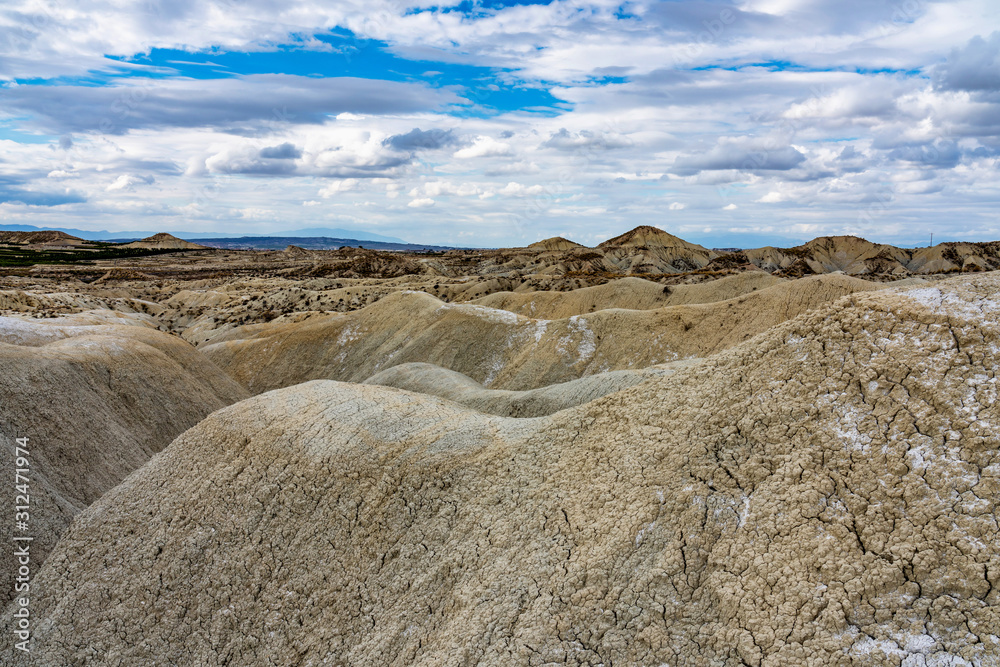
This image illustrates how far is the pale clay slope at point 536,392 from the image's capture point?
891 inches

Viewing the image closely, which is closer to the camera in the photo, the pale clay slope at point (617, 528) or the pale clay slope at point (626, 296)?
the pale clay slope at point (617, 528)

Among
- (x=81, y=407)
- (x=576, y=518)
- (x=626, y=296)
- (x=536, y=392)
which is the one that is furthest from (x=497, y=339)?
(x=576, y=518)

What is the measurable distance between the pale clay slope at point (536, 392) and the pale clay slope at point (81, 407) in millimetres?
11050

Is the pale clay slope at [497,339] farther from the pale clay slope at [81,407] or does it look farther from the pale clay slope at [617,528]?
the pale clay slope at [617,528]

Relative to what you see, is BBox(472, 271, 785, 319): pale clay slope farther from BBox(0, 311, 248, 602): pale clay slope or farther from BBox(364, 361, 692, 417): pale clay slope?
BBox(0, 311, 248, 602): pale clay slope

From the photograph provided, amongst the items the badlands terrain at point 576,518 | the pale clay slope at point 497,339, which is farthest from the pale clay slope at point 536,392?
the pale clay slope at point 497,339

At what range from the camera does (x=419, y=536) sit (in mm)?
11070

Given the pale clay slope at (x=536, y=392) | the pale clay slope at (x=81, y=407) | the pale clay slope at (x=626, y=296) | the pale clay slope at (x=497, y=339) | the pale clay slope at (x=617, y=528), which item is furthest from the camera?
the pale clay slope at (x=626, y=296)

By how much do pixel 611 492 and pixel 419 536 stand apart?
3606mm

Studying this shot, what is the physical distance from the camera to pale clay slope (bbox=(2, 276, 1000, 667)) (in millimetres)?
7227

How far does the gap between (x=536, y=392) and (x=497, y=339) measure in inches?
742

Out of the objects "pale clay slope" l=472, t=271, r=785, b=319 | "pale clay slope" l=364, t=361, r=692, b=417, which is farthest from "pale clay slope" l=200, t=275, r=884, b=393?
"pale clay slope" l=472, t=271, r=785, b=319

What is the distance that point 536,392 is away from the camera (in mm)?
25203

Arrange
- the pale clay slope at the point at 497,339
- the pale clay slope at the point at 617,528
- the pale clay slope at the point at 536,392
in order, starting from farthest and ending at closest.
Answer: the pale clay slope at the point at 497,339
the pale clay slope at the point at 536,392
the pale clay slope at the point at 617,528
